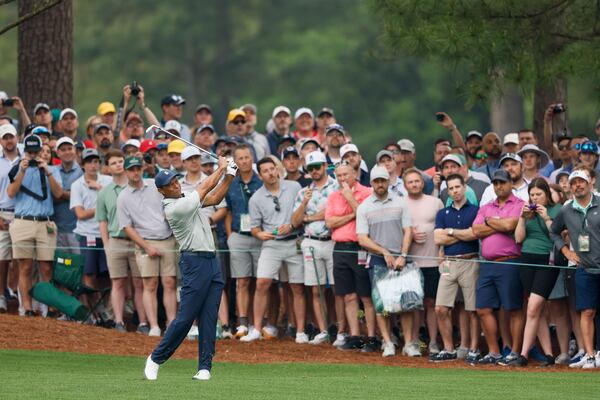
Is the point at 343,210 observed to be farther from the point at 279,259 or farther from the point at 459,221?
the point at 459,221

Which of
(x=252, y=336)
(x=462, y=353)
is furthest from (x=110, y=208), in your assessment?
(x=462, y=353)

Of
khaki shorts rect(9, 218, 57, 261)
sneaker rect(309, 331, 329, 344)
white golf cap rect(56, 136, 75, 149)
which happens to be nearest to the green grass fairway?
sneaker rect(309, 331, 329, 344)

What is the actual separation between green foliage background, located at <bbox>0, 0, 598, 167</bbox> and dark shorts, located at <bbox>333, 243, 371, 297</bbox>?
3632 cm

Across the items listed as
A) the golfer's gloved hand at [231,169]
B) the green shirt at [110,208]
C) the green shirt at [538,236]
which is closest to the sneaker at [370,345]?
the green shirt at [538,236]

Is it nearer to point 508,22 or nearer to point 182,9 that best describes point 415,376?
point 508,22

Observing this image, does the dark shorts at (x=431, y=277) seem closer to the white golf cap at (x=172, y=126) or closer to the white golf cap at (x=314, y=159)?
the white golf cap at (x=314, y=159)

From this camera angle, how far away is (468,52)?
17375mm

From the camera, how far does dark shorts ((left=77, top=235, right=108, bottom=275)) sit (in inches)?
748

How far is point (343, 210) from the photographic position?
57.7ft

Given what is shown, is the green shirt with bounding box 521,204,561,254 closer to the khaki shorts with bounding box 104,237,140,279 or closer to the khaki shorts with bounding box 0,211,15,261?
the khaki shorts with bounding box 104,237,140,279

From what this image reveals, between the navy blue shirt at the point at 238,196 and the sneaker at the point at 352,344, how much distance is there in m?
2.07

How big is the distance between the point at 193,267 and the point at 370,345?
175 inches

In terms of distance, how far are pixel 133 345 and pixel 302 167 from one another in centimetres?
351

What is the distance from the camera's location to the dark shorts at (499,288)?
53.3ft
